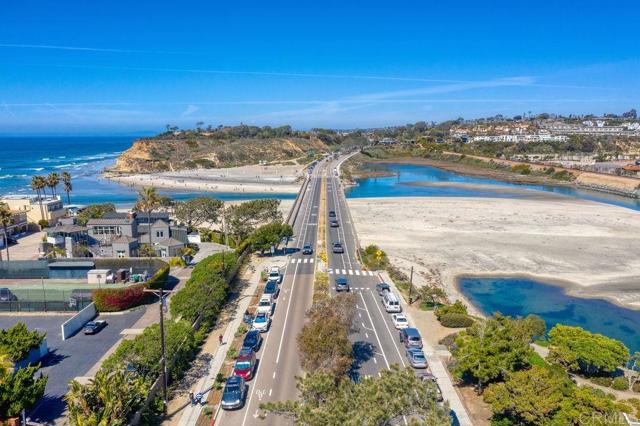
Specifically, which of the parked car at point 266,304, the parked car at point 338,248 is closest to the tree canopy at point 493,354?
the parked car at point 266,304

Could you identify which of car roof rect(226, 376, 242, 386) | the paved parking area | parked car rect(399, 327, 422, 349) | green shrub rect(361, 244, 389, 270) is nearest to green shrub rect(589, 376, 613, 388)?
parked car rect(399, 327, 422, 349)

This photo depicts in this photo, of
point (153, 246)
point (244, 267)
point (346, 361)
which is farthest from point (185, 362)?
point (153, 246)

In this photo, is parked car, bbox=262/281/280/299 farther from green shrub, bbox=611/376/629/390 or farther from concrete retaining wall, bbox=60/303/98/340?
green shrub, bbox=611/376/629/390

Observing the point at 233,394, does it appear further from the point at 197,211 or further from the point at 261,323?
the point at 197,211

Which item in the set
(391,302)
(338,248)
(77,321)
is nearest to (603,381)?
(391,302)

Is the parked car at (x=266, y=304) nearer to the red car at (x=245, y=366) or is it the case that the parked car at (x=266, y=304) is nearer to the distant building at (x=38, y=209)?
the red car at (x=245, y=366)

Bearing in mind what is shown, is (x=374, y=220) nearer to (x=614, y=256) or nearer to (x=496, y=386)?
(x=614, y=256)
